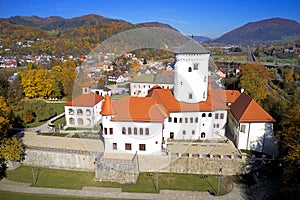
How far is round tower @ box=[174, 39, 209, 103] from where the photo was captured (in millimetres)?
23562

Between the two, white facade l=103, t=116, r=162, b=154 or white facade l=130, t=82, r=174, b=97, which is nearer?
white facade l=103, t=116, r=162, b=154

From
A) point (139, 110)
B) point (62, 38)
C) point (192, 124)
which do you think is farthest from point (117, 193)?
point (62, 38)

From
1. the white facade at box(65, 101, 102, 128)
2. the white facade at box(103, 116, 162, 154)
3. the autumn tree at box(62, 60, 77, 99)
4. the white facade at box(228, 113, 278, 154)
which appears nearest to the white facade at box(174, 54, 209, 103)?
the white facade at box(228, 113, 278, 154)

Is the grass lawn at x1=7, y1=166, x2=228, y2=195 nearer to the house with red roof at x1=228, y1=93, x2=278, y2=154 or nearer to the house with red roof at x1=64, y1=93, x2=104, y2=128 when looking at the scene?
the house with red roof at x1=228, y1=93, x2=278, y2=154

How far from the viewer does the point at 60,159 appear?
22.2 metres

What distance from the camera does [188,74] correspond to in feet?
80.8

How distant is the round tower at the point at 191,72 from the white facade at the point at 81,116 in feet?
41.3

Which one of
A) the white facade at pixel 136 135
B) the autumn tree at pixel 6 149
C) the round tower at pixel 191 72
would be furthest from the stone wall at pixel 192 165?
the autumn tree at pixel 6 149

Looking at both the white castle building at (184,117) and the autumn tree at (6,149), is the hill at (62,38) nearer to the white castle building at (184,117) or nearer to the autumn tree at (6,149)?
the white castle building at (184,117)

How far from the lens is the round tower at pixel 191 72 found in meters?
23.6

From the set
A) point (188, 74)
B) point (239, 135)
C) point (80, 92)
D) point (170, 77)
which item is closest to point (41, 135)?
point (80, 92)

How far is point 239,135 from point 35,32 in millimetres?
128273

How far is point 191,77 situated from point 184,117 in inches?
175

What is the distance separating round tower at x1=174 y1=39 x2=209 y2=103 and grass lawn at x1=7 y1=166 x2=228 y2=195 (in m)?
8.81
